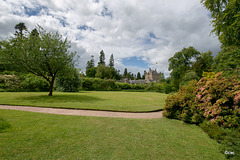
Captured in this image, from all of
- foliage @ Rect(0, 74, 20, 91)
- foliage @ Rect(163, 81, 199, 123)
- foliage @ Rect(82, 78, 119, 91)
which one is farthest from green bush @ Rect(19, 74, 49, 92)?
foliage @ Rect(163, 81, 199, 123)

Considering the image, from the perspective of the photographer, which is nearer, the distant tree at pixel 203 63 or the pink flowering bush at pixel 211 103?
the pink flowering bush at pixel 211 103

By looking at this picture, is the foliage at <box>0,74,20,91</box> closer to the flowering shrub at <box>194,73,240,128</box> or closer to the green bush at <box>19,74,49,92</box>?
the green bush at <box>19,74,49,92</box>

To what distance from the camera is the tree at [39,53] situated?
42.3 feet

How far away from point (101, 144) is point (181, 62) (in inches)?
1552

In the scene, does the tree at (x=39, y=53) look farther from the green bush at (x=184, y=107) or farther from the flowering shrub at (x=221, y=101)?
the flowering shrub at (x=221, y=101)

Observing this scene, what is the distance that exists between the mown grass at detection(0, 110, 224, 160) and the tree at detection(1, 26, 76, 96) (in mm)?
10971

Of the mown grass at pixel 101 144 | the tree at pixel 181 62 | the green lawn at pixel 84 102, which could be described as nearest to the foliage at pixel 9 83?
the green lawn at pixel 84 102

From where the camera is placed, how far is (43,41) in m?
13.8

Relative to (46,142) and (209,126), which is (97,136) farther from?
(209,126)

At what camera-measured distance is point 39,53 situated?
13219 mm

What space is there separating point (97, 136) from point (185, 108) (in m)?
5.21

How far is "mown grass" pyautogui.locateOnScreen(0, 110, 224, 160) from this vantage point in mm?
2957

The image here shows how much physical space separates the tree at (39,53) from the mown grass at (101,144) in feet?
36.0

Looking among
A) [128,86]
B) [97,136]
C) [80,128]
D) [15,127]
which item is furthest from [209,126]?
[128,86]
